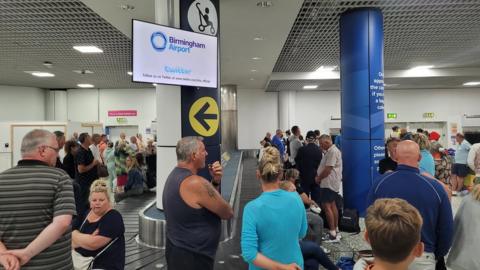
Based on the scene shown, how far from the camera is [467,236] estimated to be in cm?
214

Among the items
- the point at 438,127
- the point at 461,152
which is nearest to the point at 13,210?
the point at 461,152

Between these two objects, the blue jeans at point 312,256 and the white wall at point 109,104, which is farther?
the white wall at point 109,104

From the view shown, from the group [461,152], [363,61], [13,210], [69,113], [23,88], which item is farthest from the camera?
[69,113]

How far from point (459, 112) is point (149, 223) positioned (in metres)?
17.9

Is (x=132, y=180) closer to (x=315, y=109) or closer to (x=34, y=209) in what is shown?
(x=34, y=209)

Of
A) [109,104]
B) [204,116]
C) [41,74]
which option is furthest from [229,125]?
[204,116]

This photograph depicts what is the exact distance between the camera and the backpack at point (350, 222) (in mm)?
5066

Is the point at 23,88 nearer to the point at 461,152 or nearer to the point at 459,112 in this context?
the point at 461,152

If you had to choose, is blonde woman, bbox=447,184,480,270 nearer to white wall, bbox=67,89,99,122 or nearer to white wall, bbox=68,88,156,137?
white wall, bbox=68,88,156,137

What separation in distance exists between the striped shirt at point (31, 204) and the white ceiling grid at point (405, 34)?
5.12 m

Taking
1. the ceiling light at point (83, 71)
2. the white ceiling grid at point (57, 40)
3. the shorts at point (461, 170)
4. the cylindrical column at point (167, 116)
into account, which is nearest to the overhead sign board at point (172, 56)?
the cylindrical column at point (167, 116)

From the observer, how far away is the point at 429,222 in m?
2.14

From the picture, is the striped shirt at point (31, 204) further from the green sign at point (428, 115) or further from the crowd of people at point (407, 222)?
the green sign at point (428, 115)

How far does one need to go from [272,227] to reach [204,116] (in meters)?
2.79
